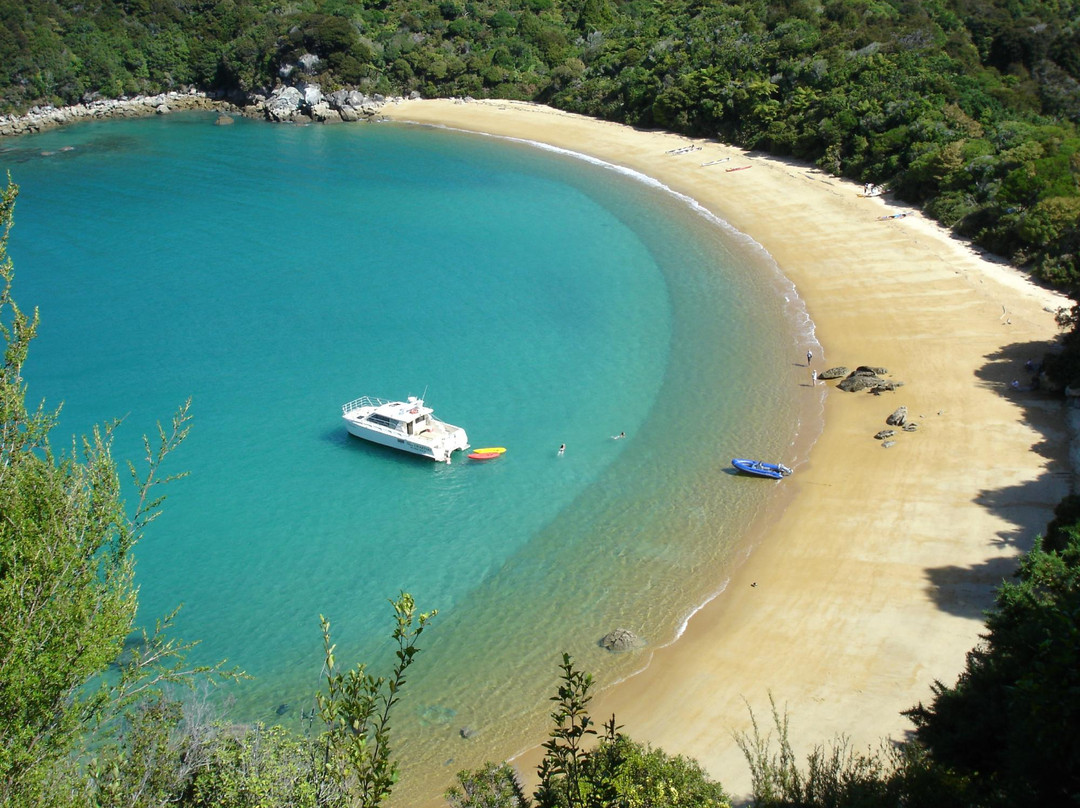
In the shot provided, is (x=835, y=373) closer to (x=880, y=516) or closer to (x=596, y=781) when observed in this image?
(x=880, y=516)

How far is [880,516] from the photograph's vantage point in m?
28.4

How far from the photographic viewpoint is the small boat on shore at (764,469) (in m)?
31.1

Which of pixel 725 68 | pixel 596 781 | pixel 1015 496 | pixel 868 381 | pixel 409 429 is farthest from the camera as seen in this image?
pixel 725 68

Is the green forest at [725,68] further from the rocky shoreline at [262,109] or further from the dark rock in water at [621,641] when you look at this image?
the dark rock in water at [621,641]

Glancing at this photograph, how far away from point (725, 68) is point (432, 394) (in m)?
49.2

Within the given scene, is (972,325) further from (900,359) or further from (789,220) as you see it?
(789,220)

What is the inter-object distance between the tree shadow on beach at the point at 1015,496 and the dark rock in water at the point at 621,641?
8.71m

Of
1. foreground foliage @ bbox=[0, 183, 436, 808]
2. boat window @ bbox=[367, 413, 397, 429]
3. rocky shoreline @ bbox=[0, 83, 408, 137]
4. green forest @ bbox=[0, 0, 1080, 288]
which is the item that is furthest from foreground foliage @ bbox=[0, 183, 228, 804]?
rocky shoreline @ bbox=[0, 83, 408, 137]

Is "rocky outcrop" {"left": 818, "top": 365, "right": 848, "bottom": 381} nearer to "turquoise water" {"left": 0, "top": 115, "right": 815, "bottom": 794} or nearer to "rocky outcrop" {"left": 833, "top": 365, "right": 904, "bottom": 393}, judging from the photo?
"rocky outcrop" {"left": 833, "top": 365, "right": 904, "bottom": 393}

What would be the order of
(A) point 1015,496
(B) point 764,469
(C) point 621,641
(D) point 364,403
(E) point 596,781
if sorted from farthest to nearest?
(D) point 364,403
(B) point 764,469
(A) point 1015,496
(C) point 621,641
(E) point 596,781

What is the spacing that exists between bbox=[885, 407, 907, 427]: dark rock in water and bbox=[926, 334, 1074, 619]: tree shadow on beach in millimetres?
4382

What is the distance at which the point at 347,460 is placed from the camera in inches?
1357

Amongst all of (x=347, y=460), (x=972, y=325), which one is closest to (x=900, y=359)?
(x=972, y=325)

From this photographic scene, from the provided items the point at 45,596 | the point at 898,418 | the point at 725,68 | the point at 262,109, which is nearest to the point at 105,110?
the point at 262,109
